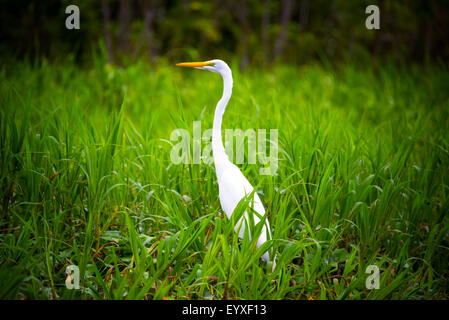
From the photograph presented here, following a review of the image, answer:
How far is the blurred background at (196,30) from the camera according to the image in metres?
8.42

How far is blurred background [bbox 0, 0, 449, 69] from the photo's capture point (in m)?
8.42

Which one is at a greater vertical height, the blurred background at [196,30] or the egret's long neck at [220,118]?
the blurred background at [196,30]

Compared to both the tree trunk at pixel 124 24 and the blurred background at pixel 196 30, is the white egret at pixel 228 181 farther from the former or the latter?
the tree trunk at pixel 124 24

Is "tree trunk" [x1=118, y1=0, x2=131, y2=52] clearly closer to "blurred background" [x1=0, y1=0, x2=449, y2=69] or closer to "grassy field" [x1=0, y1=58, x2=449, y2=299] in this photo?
"blurred background" [x1=0, y1=0, x2=449, y2=69]

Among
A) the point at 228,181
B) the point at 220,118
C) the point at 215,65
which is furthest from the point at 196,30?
the point at 228,181

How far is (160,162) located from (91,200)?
533 millimetres

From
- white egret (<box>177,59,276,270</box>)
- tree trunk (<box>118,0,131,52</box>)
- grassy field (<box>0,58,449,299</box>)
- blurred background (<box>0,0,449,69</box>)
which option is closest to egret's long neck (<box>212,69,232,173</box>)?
white egret (<box>177,59,276,270</box>)

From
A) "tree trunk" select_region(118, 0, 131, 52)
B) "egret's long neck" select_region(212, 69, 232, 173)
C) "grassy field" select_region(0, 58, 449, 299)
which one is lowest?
"grassy field" select_region(0, 58, 449, 299)

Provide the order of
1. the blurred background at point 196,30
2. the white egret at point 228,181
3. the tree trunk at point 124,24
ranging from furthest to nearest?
the tree trunk at point 124,24 → the blurred background at point 196,30 → the white egret at point 228,181

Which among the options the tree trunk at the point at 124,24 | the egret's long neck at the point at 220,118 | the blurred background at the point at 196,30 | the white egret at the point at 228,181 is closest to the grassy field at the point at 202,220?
the white egret at the point at 228,181

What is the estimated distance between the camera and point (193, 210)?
89.5 inches

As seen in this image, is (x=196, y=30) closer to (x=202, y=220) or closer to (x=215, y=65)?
(x=215, y=65)

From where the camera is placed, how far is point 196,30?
12211 mm
